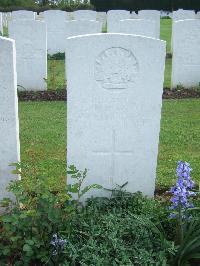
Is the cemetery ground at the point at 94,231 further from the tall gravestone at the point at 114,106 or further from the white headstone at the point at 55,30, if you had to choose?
the white headstone at the point at 55,30

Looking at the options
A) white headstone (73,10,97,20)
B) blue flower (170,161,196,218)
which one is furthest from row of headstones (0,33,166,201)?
white headstone (73,10,97,20)

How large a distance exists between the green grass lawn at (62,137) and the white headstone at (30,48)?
99 centimetres

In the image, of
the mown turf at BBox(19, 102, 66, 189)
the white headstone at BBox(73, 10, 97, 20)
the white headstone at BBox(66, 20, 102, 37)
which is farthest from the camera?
the white headstone at BBox(73, 10, 97, 20)

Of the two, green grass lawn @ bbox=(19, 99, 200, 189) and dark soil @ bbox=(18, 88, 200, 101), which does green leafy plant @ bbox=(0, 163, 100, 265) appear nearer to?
green grass lawn @ bbox=(19, 99, 200, 189)

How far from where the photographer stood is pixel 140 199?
3887 mm

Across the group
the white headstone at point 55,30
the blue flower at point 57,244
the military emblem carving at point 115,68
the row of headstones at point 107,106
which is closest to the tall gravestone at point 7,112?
the row of headstones at point 107,106

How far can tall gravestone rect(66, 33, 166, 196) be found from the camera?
369 centimetres

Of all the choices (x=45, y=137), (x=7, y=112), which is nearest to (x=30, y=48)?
(x=45, y=137)

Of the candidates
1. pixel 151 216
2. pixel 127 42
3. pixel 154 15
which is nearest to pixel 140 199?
pixel 151 216

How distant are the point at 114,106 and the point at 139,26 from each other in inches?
248

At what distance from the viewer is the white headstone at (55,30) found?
13977mm

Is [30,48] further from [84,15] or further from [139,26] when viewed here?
[84,15]

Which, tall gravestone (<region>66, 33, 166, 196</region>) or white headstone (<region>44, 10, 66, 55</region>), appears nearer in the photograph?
tall gravestone (<region>66, 33, 166, 196</region>)

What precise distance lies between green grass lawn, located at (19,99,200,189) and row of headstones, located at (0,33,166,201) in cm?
53
